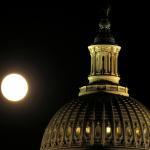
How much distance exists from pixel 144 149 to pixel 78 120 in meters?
6.54

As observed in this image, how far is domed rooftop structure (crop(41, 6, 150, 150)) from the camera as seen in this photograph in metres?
82.9

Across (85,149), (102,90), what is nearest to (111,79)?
(102,90)

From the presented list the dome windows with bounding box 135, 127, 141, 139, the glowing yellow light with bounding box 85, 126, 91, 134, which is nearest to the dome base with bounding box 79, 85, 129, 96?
the glowing yellow light with bounding box 85, 126, 91, 134

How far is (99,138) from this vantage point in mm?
84062

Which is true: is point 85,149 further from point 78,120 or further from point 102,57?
point 102,57

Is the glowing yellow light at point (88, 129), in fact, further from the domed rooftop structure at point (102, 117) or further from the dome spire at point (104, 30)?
the dome spire at point (104, 30)

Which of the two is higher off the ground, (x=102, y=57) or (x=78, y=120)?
(x=102, y=57)

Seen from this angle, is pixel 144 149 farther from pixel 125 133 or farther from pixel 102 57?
pixel 102 57

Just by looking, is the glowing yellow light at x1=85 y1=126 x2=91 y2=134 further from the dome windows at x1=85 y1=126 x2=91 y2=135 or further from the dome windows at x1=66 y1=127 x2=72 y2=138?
Answer: the dome windows at x1=66 y1=127 x2=72 y2=138

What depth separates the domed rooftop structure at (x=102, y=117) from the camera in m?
82.9

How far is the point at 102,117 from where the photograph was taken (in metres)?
84.8

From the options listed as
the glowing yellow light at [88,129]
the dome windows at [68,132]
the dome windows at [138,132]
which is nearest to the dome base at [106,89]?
the glowing yellow light at [88,129]

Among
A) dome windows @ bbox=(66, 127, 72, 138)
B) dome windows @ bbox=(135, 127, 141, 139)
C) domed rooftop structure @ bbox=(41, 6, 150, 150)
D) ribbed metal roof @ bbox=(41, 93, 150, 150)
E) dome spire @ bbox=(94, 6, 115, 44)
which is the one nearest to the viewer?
ribbed metal roof @ bbox=(41, 93, 150, 150)

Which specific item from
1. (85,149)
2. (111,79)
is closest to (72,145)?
(85,149)
